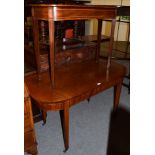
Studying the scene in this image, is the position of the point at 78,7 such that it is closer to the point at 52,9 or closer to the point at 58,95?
the point at 52,9

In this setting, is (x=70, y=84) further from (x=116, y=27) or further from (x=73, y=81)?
(x=116, y=27)

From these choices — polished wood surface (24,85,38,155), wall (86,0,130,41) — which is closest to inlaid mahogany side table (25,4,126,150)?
polished wood surface (24,85,38,155)

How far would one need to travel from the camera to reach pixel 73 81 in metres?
1.45

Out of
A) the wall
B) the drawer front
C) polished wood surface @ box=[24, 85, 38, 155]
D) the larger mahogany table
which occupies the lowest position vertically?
polished wood surface @ box=[24, 85, 38, 155]

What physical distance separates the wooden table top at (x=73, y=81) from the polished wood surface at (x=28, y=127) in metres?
0.11

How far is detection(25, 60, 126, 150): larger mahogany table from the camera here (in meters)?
1.21

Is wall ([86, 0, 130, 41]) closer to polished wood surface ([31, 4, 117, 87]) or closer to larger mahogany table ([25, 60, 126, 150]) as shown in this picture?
larger mahogany table ([25, 60, 126, 150])

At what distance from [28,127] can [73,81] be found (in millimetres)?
503

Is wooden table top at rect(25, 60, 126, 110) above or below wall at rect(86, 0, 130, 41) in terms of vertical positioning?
below
